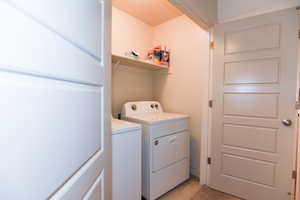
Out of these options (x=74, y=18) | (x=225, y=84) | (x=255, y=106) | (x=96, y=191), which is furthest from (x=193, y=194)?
(x=74, y=18)

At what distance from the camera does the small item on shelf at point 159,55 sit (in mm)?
2379

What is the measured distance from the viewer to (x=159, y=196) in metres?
1.74

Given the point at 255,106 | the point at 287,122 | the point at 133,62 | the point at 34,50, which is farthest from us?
the point at 133,62

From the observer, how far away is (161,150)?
172 centimetres

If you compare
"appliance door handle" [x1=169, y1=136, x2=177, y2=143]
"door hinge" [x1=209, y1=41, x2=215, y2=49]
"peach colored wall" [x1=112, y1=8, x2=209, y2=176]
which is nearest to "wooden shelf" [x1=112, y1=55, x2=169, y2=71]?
"peach colored wall" [x1=112, y1=8, x2=209, y2=176]

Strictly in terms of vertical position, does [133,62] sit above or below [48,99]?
above

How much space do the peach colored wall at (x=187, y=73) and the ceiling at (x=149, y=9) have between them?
0.54 feet

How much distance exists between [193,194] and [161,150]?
736 mm

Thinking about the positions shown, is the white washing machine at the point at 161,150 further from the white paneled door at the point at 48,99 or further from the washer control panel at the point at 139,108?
the white paneled door at the point at 48,99

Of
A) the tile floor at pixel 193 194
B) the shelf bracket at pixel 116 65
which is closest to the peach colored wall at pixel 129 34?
the shelf bracket at pixel 116 65

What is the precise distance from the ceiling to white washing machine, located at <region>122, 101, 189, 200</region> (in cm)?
138

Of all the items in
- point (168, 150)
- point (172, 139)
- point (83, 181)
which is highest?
point (83, 181)

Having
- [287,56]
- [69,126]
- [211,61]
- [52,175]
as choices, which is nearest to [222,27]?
[211,61]

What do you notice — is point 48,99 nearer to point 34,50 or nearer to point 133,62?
point 34,50
